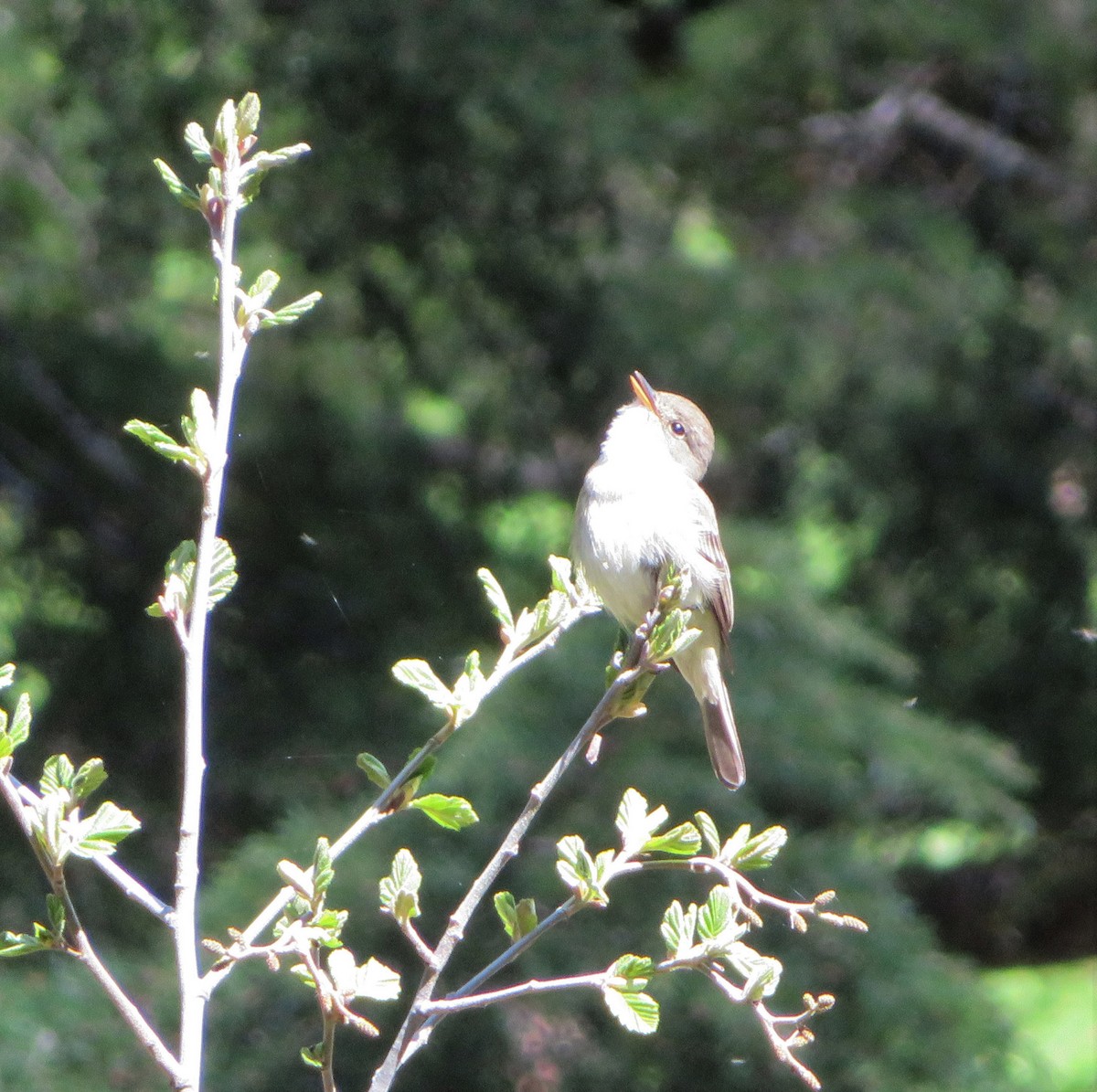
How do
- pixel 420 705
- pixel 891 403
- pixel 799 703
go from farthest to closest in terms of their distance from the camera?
pixel 891 403, pixel 420 705, pixel 799 703

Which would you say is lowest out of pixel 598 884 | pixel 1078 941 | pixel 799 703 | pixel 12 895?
pixel 1078 941

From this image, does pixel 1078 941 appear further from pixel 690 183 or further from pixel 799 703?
pixel 690 183

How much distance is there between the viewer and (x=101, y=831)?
106 centimetres

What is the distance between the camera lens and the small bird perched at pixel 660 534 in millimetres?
2729

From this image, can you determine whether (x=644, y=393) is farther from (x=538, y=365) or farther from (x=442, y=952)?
(x=442, y=952)

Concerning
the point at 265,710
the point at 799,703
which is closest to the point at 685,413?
the point at 799,703

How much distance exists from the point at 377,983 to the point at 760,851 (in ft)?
1.07

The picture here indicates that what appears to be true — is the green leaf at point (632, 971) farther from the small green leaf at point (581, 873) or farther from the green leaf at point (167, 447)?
the green leaf at point (167, 447)

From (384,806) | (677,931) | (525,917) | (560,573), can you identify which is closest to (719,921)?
(677,931)

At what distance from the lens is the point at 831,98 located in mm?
5059

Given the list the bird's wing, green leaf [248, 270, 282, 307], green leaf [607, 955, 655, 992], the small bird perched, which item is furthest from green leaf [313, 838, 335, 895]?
the bird's wing

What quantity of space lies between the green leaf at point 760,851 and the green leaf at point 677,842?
0.12 feet

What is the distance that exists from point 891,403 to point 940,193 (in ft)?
3.36

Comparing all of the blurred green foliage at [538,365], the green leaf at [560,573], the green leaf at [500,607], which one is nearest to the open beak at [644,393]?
the blurred green foliage at [538,365]
